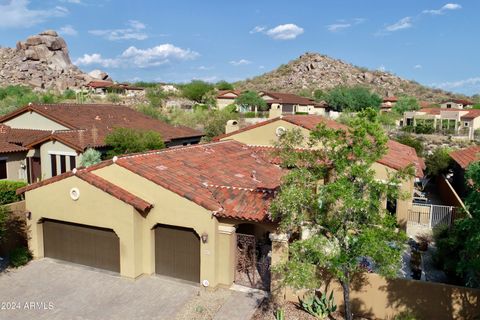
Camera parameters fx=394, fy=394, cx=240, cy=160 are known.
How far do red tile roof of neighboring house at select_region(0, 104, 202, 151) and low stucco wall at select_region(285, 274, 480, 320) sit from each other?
21.5 metres

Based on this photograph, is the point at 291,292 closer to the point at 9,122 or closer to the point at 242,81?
the point at 9,122

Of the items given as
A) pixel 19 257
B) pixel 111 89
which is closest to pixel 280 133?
pixel 19 257

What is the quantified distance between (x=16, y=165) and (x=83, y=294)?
1895 centimetres

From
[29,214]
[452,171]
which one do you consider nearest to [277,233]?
[29,214]

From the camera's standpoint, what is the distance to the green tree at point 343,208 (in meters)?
10.2

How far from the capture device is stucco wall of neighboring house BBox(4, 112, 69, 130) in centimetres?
3338

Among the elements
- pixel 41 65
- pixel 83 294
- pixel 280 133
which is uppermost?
pixel 41 65

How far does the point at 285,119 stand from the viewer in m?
27.1

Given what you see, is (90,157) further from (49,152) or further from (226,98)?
(226,98)

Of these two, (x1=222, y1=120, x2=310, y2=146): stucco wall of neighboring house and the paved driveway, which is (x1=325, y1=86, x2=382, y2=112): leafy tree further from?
the paved driveway

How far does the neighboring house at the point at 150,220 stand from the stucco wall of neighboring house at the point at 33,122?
1730 centimetres

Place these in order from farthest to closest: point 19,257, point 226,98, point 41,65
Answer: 1. point 41,65
2. point 226,98
3. point 19,257

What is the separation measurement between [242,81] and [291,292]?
441ft

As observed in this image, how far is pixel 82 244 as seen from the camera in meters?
17.4
